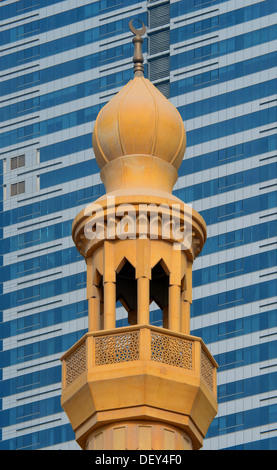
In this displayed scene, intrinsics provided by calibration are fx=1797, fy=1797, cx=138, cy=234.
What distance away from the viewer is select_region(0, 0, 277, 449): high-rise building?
137875mm

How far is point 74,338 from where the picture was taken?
14575 centimetres

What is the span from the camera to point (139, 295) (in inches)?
1591

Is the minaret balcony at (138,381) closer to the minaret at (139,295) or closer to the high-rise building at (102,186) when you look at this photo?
the minaret at (139,295)

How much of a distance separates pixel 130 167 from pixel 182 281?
304cm

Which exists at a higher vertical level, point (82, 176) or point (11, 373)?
point (82, 176)

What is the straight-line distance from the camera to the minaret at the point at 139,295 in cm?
3894

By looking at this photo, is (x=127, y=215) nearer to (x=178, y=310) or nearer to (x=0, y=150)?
(x=178, y=310)

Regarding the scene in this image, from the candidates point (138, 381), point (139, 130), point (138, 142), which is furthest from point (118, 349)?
point (139, 130)

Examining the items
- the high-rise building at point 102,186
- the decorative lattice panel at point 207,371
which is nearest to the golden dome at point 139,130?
the decorative lattice panel at point 207,371

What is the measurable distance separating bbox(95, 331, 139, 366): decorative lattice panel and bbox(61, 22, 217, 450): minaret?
2 cm

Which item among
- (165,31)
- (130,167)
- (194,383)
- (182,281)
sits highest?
(165,31)

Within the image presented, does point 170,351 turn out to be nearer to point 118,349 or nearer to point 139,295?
point 118,349

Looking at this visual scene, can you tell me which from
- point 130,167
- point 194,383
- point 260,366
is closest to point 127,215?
point 130,167

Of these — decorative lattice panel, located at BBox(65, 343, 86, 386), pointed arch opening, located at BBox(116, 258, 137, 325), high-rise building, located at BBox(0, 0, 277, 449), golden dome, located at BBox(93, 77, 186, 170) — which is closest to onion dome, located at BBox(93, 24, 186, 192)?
golden dome, located at BBox(93, 77, 186, 170)
